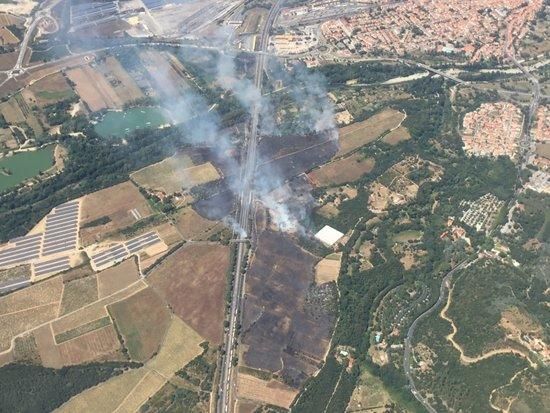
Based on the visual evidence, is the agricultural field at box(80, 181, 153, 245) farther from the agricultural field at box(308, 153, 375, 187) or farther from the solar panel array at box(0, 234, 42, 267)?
the agricultural field at box(308, 153, 375, 187)

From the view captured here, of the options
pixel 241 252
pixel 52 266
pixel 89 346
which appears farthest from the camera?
pixel 241 252

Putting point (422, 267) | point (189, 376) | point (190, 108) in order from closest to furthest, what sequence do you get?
point (189, 376)
point (422, 267)
point (190, 108)

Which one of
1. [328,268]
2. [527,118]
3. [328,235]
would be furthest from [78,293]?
[527,118]

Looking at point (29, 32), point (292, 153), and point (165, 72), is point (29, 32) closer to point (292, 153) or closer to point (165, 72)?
point (165, 72)

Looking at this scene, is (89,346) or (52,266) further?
(52,266)

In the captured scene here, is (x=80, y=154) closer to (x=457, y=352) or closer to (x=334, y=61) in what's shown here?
(x=334, y=61)

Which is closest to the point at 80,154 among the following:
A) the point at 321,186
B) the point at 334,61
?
the point at 321,186
